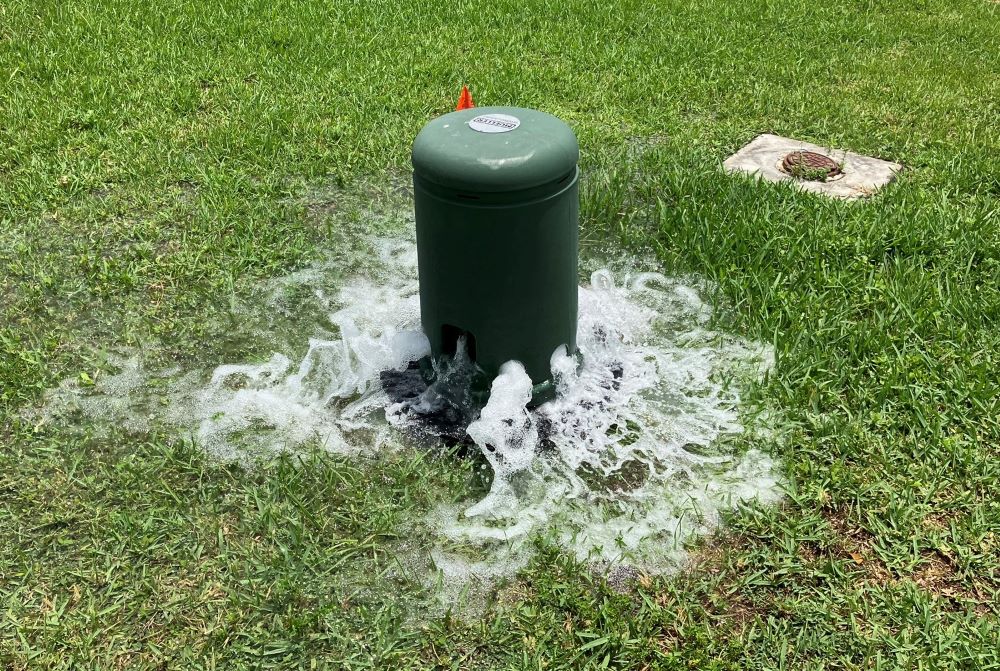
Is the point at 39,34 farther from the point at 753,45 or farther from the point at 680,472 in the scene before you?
the point at 680,472

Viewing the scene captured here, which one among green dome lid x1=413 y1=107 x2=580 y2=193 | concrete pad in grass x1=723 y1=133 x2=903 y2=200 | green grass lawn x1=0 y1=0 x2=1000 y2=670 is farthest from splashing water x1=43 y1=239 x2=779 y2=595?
concrete pad in grass x1=723 y1=133 x2=903 y2=200

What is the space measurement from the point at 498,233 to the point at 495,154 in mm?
251

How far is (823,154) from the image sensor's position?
17.0 feet

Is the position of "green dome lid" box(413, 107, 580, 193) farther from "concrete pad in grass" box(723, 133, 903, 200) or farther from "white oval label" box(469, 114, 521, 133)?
"concrete pad in grass" box(723, 133, 903, 200)

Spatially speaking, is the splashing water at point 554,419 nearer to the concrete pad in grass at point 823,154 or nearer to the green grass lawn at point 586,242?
the green grass lawn at point 586,242

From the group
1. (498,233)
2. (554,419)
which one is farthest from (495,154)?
(554,419)

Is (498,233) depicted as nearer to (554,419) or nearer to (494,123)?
(494,123)

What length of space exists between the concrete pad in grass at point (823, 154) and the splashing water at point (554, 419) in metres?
1.49

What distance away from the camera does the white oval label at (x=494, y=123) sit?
9.02ft

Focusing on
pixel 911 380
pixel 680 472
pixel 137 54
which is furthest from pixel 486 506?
pixel 137 54

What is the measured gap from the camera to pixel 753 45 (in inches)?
279

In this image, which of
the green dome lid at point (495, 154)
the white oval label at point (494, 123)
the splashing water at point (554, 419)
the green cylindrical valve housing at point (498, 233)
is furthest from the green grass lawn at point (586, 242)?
the white oval label at point (494, 123)

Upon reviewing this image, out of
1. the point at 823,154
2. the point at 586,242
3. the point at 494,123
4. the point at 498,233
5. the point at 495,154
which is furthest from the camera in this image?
the point at 823,154

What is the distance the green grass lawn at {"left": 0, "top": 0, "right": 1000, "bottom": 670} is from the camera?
2424mm
